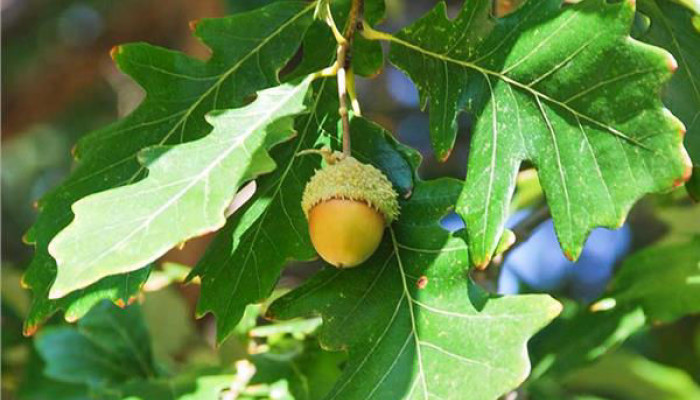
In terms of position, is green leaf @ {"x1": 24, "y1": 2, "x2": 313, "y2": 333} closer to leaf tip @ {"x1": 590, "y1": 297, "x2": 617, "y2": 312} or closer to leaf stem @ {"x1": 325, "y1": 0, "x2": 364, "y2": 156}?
leaf stem @ {"x1": 325, "y1": 0, "x2": 364, "y2": 156}

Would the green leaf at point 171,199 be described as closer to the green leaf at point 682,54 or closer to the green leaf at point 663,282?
the green leaf at point 682,54

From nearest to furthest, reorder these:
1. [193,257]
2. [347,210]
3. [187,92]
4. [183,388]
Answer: [347,210] → [187,92] → [183,388] → [193,257]

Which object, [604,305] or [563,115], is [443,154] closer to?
[563,115]

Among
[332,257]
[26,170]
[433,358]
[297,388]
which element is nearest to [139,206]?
[332,257]

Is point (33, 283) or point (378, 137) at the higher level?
point (378, 137)

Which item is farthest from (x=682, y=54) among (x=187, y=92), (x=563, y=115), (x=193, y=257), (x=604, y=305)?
(x=193, y=257)

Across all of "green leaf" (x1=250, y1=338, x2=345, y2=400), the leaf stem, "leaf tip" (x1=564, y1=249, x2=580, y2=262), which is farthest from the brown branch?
"green leaf" (x1=250, y1=338, x2=345, y2=400)

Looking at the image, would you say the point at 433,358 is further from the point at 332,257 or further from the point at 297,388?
the point at 297,388

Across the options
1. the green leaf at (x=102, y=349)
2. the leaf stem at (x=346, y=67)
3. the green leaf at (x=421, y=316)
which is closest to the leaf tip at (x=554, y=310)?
the green leaf at (x=421, y=316)
